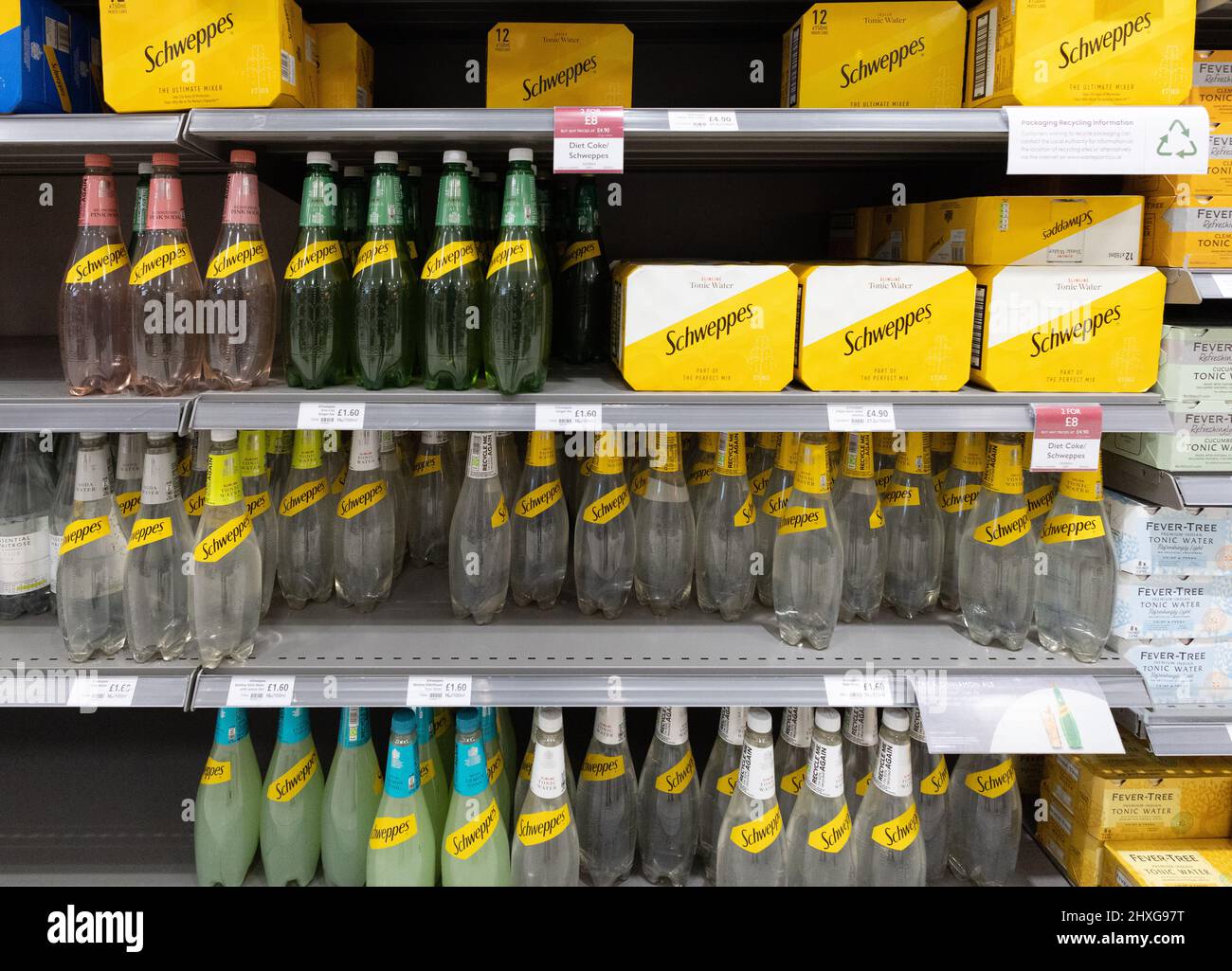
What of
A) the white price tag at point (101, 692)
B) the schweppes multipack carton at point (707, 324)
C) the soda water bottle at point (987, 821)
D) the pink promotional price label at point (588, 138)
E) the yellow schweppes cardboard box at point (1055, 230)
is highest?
the pink promotional price label at point (588, 138)

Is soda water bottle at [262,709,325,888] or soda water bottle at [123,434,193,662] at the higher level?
soda water bottle at [123,434,193,662]

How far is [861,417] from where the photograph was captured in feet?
4.80

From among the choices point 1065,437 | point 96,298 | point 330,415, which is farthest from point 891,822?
point 96,298

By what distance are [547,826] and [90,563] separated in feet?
3.09

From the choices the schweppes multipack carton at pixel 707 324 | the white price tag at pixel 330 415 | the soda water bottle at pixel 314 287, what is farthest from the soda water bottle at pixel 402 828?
the schweppes multipack carton at pixel 707 324

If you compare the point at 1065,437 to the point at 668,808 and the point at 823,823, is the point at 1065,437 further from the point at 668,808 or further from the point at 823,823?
the point at 668,808

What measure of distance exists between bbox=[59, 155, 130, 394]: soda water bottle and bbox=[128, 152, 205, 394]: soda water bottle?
0.13 ft

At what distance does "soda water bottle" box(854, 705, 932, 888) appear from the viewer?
158 centimetres

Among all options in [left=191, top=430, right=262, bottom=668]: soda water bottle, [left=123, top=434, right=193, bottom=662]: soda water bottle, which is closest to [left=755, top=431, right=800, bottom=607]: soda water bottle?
[left=191, top=430, right=262, bottom=668]: soda water bottle

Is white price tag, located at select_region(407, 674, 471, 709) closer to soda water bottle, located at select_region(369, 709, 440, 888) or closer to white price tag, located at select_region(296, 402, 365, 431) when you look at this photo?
soda water bottle, located at select_region(369, 709, 440, 888)

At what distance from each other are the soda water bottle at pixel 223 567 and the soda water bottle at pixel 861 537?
111cm

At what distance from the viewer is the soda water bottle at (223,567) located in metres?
1.52

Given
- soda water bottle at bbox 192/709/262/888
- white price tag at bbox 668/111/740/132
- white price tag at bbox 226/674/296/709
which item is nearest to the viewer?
white price tag at bbox 668/111/740/132

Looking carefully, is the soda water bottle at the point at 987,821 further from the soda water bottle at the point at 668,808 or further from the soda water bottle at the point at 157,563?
the soda water bottle at the point at 157,563
